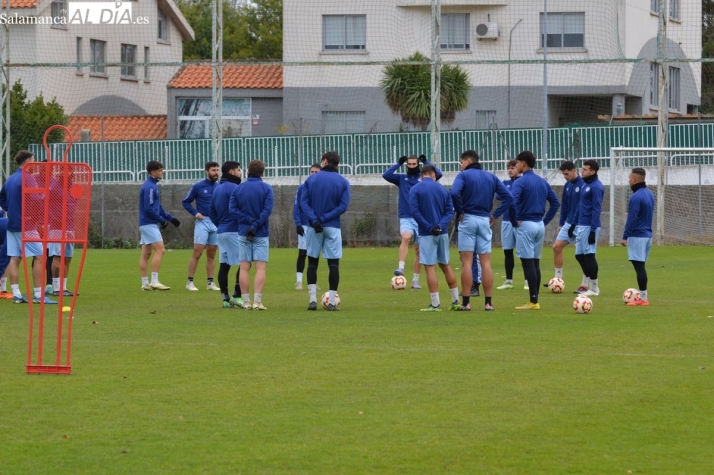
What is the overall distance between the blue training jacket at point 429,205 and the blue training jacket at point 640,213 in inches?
106

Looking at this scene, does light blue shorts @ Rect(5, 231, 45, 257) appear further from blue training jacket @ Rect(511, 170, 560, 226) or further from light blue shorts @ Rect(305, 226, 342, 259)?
blue training jacket @ Rect(511, 170, 560, 226)

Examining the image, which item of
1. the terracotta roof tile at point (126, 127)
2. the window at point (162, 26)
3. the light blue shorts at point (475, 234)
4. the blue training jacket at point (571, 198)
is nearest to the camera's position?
the light blue shorts at point (475, 234)

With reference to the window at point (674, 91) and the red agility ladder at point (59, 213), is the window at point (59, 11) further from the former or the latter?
the red agility ladder at point (59, 213)

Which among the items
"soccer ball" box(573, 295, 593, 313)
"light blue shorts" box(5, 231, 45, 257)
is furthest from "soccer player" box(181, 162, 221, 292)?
"soccer ball" box(573, 295, 593, 313)

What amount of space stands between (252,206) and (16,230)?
3.39 m

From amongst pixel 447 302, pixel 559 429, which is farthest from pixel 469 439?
pixel 447 302

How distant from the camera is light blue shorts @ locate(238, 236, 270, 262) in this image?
15039 millimetres

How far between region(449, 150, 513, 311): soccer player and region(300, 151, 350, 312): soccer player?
4.98ft

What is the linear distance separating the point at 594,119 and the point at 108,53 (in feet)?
66.9

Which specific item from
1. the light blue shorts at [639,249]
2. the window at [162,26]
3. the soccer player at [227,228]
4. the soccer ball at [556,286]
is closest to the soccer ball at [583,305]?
the light blue shorts at [639,249]

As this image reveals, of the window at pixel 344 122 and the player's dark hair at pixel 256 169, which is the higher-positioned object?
the window at pixel 344 122

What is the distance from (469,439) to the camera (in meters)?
7.07

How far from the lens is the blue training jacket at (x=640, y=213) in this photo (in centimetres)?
1529

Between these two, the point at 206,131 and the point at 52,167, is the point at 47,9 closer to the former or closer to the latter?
the point at 206,131
